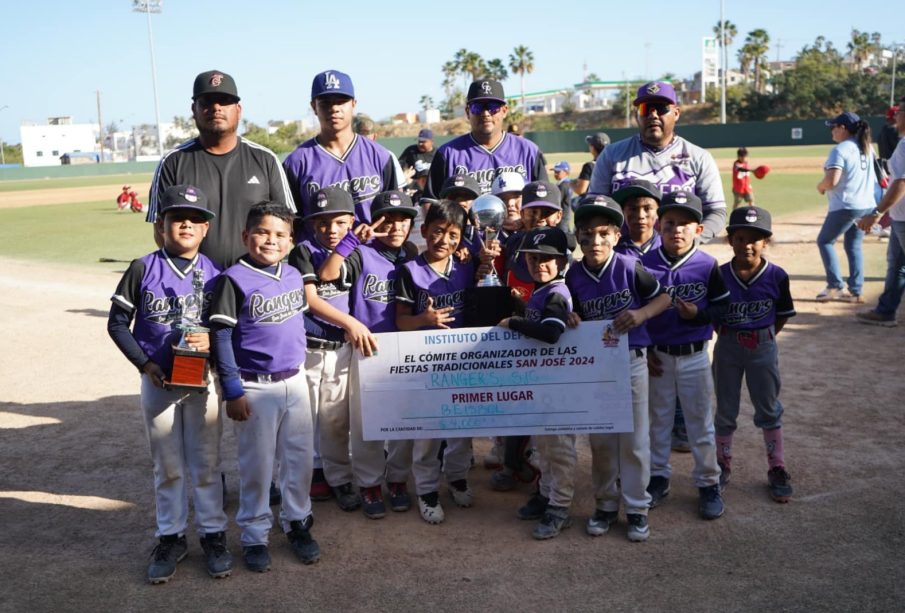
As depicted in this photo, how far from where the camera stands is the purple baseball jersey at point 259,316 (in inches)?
166

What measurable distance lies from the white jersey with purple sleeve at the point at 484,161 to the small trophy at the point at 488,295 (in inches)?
28.4

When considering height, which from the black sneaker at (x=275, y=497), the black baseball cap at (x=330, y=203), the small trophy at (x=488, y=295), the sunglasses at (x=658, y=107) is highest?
the sunglasses at (x=658, y=107)

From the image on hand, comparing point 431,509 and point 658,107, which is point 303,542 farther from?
point 658,107

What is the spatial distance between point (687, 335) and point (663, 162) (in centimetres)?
133

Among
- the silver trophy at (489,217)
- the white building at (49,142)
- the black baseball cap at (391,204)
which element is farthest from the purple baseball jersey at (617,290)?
the white building at (49,142)

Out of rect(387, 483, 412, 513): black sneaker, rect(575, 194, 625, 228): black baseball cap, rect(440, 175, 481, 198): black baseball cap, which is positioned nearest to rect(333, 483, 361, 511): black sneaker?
rect(387, 483, 412, 513): black sneaker

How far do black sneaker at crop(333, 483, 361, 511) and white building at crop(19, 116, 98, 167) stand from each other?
12921cm

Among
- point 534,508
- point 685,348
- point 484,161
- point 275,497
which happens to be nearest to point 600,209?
point 685,348

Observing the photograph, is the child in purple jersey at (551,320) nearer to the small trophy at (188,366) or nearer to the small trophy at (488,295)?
the small trophy at (488,295)

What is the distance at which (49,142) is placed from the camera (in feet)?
407

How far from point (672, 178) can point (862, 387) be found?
9.39ft

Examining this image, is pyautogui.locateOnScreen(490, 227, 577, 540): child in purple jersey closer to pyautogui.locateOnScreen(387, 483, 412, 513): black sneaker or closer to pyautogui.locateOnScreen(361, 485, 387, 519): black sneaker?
pyautogui.locateOnScreen(387, 483, 412, 513): black sneaker

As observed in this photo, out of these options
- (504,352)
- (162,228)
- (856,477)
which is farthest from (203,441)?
(856,477)

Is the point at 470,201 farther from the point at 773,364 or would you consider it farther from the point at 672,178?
the point at 773,364
